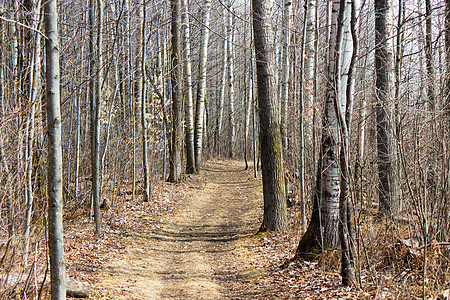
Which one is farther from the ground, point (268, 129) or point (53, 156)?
point (268, 129)

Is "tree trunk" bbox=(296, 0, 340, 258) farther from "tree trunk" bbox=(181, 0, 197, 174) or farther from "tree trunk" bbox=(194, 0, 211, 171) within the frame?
"tree trunk" bbox=(194, 0, 211, 171)

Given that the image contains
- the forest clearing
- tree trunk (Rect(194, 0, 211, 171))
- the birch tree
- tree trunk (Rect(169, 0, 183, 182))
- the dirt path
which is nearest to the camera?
the forest clearing

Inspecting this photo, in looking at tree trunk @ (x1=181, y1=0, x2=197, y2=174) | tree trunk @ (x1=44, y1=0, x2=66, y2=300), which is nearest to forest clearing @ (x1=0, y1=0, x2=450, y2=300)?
tree trunk @ (x1=44, y1=0, x2=66, y2=300)

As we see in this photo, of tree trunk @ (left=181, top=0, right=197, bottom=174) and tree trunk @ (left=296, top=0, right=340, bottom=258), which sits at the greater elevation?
tree trunk @ (left=181, top=0, right=197, bottom=174)

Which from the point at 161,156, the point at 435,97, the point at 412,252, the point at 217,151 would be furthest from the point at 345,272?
the point at 217,151

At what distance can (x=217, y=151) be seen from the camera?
90.1 ft

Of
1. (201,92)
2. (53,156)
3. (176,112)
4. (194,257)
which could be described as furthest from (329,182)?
(201,92)

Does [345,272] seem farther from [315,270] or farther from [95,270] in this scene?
[95,270]

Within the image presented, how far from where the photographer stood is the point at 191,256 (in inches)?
290

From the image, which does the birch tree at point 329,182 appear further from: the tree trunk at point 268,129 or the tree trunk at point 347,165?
the tree trunk at point 268,129

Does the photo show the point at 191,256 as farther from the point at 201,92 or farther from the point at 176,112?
the point at 201,92

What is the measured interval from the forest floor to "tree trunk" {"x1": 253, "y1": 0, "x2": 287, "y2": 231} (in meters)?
0.50

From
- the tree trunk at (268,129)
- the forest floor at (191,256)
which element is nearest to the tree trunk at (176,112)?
the forest floor at (191,256)

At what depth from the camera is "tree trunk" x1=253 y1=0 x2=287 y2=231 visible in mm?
8078
